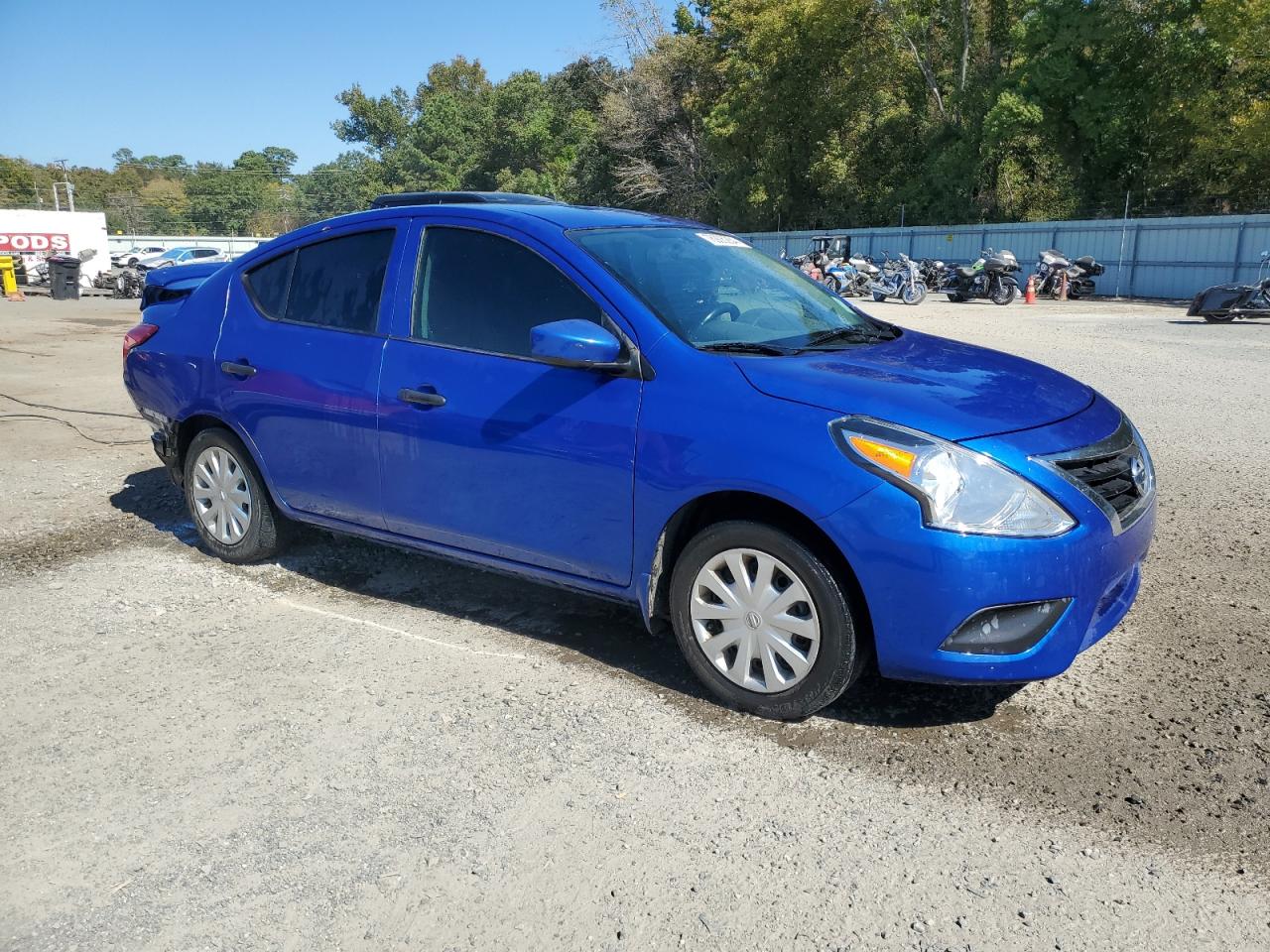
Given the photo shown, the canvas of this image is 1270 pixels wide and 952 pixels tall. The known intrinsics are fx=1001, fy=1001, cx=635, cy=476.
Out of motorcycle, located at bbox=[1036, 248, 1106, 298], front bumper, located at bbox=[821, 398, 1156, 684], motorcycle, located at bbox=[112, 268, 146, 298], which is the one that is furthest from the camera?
motorcycle, located at bbox=[112, 268, 146, 298]

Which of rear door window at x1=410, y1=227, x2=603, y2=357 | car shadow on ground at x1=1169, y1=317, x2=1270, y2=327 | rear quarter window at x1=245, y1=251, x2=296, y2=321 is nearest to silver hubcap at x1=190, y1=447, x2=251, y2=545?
rear quarter window at x1=245, y1=251, x2=296, y2=321

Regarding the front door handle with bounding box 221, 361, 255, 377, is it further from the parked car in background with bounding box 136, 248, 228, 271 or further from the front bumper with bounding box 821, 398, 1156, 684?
the parked car in background with bounding box 136, 248, 228, 271

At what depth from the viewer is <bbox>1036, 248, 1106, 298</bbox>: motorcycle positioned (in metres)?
A: 27.3

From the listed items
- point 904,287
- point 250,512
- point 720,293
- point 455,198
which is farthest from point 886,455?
point 904,287

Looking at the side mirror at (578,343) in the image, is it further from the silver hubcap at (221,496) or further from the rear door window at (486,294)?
the silver hubcap at (221,496)

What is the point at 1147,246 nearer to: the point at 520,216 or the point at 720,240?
the point at 720,240

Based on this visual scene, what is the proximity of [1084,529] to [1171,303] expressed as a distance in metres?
26.6

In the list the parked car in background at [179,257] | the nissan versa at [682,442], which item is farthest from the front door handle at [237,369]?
the parked car in background at [179,257]

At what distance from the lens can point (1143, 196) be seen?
120ft

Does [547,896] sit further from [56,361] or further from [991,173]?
[991,173]

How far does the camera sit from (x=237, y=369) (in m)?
4.77

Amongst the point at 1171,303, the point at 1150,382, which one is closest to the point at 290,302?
the point at 1150,382

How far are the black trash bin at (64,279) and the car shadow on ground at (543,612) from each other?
29200 mm

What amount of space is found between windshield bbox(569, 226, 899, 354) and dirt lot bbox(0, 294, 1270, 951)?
1.33 metres
